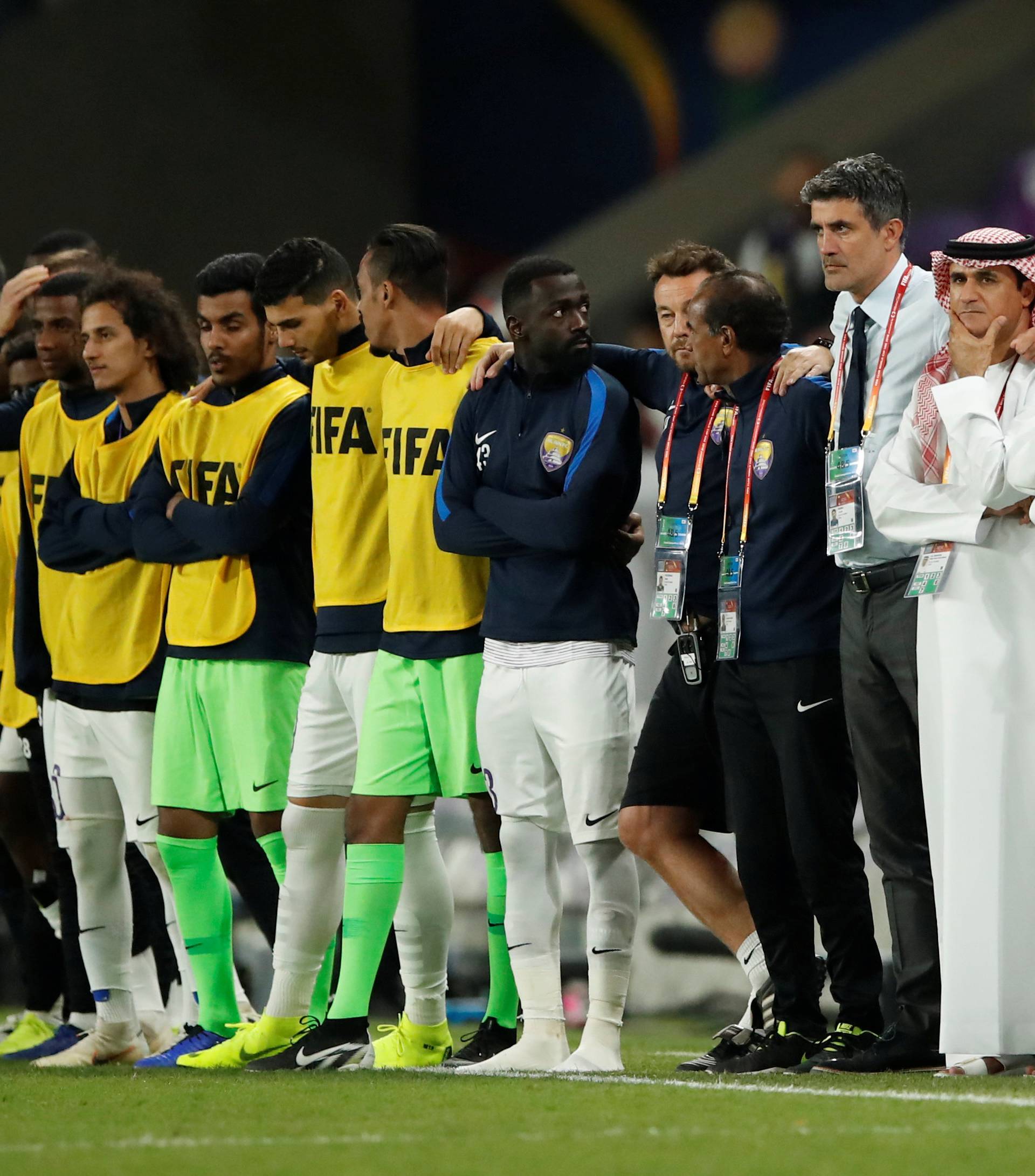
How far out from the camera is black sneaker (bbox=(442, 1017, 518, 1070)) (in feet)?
16.2

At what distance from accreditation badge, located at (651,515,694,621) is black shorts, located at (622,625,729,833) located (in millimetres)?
117

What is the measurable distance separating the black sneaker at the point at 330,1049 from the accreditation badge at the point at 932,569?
1.81 meters

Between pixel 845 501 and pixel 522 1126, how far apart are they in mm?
1642

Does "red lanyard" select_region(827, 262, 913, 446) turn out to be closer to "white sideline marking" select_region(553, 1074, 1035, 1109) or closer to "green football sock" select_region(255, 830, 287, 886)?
"white sideline marking" select_region(553, 1074, 1035, 1109)

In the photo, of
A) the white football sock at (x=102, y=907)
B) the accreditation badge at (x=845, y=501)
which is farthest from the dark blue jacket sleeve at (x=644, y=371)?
the white football sock at (x=102, y=907)

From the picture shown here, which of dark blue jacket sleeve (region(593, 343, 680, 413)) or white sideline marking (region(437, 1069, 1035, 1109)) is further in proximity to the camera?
dark blue jacket sleeve (region(593, 343, 680, 413))

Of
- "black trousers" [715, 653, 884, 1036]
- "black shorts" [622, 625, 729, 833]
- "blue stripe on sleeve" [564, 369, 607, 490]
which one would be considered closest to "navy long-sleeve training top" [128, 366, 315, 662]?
"blue stripe on sleeve" [564, 369, 607, 490]

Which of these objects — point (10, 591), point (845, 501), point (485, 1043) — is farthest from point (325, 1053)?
point (10, 591)

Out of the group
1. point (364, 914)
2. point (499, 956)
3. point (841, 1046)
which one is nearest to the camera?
point (841, 1046)

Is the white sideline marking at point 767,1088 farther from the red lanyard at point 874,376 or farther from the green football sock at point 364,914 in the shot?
the red lanyard at point 874,376

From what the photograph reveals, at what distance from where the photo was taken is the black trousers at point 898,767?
4402 mm

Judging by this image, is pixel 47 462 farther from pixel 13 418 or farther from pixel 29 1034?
pixel 29 1034

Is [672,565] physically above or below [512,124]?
below

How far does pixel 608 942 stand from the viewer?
4.69 meters
